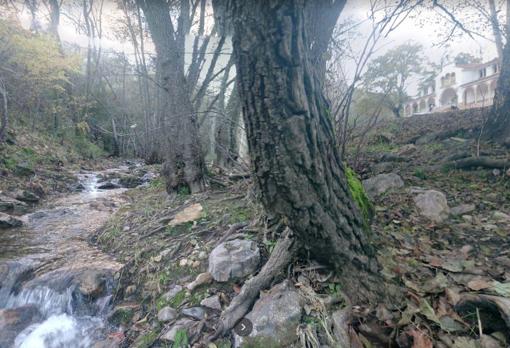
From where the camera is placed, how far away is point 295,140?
1.46 metres

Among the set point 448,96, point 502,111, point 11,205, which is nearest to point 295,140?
point 502,111

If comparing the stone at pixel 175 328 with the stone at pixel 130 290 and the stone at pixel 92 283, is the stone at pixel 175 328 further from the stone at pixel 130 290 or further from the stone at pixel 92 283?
the stone at pixel 92 283

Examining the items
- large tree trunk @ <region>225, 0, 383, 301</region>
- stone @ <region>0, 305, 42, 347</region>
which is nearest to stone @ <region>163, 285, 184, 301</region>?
large tree trunk @ <region>225, 0, 383, 301</region>

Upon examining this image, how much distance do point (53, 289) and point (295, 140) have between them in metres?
2.85

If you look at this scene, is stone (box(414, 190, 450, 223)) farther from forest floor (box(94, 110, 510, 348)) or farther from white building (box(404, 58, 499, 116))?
white building (box(404, 58, 499, 116))

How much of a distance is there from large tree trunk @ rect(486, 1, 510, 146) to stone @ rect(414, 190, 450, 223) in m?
2.97

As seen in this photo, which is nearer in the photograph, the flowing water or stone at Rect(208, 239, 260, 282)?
stone at Rect(208, 239, 260, 282)

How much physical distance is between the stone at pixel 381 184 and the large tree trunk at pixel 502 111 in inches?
106

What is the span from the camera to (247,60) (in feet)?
4.55

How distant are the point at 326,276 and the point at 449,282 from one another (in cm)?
76

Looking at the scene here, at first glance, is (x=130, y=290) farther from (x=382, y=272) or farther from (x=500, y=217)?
(x=500, y=217)

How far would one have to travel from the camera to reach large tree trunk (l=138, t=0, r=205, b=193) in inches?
165

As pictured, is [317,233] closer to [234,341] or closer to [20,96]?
[234,341]

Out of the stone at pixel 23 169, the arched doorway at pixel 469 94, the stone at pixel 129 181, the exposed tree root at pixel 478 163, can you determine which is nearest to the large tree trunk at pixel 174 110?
the exposed tree root at pixel 478 163
